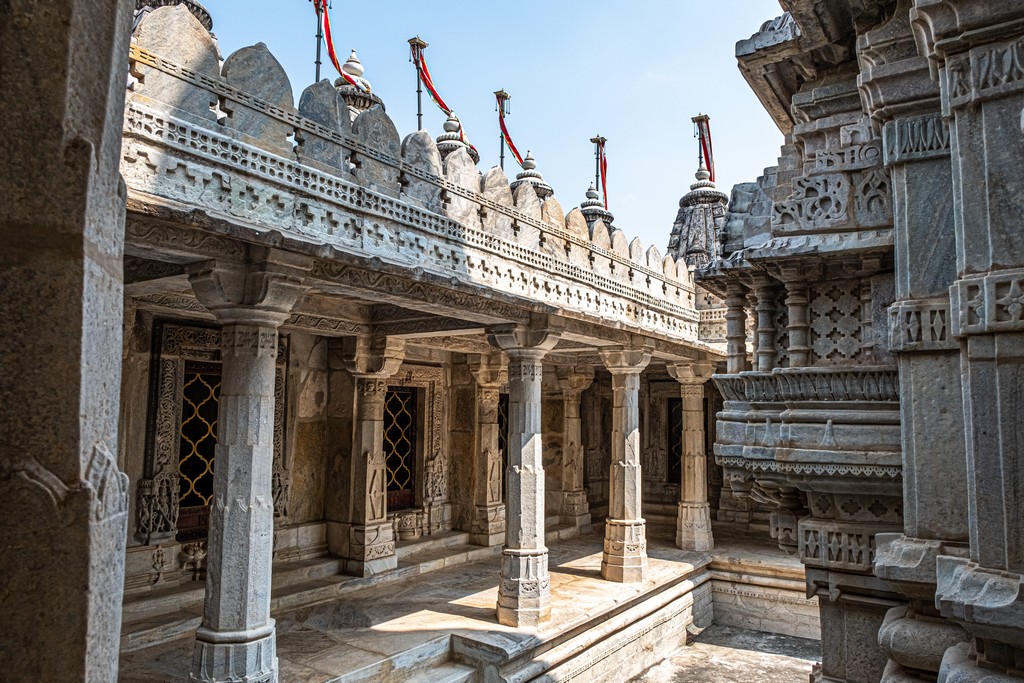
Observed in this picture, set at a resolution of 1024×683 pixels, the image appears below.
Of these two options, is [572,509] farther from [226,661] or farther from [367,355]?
[226,661]

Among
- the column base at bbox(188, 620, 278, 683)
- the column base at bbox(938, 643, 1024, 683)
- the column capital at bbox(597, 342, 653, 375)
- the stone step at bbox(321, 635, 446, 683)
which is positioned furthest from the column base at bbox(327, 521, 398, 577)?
the column base at bbox(938, 643, 1024, 683)

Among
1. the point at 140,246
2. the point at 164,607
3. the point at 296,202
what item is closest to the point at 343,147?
the point at 296,202

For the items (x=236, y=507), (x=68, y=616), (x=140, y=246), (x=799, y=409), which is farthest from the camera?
(x=236, y=507)

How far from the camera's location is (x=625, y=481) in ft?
30.6

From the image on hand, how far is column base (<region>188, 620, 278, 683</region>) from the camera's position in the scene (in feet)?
14.8

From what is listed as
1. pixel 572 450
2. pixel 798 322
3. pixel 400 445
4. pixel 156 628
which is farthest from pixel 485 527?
pixel 798 322

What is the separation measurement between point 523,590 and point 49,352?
6.58 metres

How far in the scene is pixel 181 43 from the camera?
4.19 m

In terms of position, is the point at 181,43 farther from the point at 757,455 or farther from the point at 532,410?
the point at 532,410

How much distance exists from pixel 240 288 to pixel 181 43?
155cm

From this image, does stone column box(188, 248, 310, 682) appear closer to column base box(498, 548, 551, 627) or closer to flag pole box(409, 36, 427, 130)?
column base box(498, 548, 551, 627)

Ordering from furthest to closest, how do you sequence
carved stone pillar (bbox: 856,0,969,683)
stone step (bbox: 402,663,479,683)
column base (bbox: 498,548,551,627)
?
column base (bbox: 498,548,551,627) → stone step (bbox: 402,663,479,683) → carved stone pillar (bbox: 856,0,969,683)

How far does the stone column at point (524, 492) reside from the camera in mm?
7125

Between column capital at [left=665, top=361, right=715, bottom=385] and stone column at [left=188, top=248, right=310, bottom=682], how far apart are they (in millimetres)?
7761
